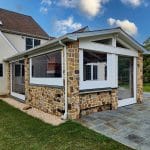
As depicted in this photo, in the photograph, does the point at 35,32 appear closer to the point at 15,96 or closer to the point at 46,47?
the point at 15,96

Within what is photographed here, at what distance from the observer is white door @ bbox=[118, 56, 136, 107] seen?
10391 mm

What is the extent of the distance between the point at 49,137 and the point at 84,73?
320 centimetres

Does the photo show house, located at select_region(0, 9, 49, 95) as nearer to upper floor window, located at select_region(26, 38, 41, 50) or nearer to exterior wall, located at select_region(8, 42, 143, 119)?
upper floor window, located at select_region(26, 38, 41, 50)

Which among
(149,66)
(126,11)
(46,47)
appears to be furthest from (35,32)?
(149,66)

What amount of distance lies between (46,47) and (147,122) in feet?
17.0

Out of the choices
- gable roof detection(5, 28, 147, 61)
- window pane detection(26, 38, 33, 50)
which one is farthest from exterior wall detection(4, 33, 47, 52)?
gable roof detection(5, 28, 147, 61)

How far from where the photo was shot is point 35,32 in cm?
2052

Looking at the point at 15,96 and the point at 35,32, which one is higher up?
the point at 35,32

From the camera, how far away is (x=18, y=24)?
66.2 feet

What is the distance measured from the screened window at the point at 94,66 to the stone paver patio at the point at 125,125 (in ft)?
5.30

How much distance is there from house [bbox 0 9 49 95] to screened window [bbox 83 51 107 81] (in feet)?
26.6

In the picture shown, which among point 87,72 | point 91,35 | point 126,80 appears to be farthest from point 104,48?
point 126,80

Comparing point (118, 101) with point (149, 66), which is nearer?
point (118, 101)

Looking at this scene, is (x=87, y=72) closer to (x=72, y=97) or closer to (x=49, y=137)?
(x=72, y=97)
